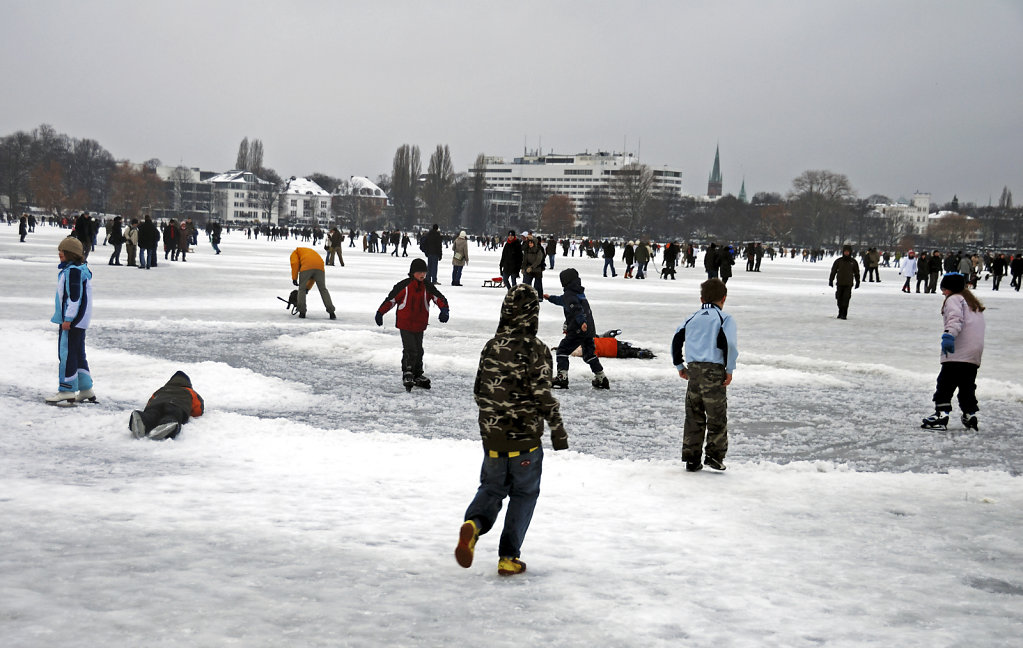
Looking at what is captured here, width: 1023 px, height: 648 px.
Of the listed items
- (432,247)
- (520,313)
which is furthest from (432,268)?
(520,313)

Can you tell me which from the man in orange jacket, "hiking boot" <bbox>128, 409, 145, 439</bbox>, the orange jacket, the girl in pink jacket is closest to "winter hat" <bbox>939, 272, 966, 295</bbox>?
the girl in pink jacket

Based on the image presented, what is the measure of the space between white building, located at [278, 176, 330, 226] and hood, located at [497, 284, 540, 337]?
169m

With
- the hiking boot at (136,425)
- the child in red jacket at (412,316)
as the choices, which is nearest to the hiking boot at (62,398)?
the hiking boot at (136,425)

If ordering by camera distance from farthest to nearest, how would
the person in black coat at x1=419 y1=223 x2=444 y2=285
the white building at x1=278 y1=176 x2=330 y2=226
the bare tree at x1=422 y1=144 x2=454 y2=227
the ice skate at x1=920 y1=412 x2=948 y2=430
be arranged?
the white building at x1=278 y1=176 x2=330 y2=226 → the bare tree at x1=422 y1=144 x2=454 y2=227 → the person in black coat at x1=419 y1=223 x2=444 y2=285 → the ice skate at x1=920 y1=412 x2=948 y2=430

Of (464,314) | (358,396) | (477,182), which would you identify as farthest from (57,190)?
(358,396)

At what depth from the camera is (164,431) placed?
6.61 m

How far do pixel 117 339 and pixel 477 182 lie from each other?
125 metres

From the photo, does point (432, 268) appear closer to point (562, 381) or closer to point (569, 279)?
point (562, 381)

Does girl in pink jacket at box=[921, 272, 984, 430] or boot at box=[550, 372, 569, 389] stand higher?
girl in pink jacket at box=[921, 272, 984, 430]

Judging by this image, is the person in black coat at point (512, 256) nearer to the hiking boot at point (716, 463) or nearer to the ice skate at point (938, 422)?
the ice skate at point (938, 422)

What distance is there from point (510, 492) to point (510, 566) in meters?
0.32

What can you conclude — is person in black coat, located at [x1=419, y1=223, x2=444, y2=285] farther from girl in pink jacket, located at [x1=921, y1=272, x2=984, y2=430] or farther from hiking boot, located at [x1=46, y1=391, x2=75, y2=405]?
girl in pink jacket, located at [x1=921, y1=272, x2=984, y2=430]

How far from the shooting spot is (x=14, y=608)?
11.2 ft

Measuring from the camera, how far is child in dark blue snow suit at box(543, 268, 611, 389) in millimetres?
8977
